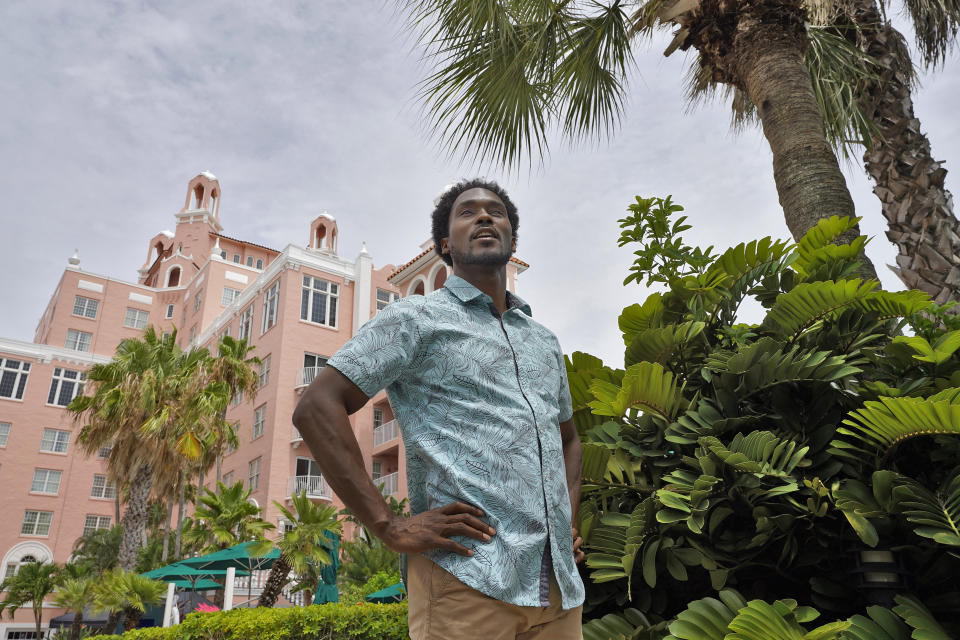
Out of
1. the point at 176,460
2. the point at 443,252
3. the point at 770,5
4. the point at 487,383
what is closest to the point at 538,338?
the point at 487,383

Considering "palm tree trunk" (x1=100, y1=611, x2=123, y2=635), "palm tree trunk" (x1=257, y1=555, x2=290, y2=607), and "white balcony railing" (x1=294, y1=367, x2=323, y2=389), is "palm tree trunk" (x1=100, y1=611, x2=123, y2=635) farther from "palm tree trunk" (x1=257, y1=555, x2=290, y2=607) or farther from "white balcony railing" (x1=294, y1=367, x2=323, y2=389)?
"white balcony railing" (x1=294, y1=367, x2=323, y2=389)

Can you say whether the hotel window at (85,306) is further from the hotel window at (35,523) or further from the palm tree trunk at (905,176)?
the palm tree trunk at (905,176)

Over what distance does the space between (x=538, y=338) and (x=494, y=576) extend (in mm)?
793

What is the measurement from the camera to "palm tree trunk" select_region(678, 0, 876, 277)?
4.48 metres

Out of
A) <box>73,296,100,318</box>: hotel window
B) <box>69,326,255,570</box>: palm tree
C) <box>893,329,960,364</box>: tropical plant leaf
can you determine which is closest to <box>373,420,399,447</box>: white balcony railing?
<box>69,326,255,570</box>: palm tree

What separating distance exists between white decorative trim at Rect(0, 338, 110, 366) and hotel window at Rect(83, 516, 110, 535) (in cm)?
880

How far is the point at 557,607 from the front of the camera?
1705 mm

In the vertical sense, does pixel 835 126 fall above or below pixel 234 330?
below

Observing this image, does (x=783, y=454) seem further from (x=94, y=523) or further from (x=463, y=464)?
(x=94, y=523)

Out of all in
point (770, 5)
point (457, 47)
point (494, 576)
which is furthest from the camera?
point (457, 47)

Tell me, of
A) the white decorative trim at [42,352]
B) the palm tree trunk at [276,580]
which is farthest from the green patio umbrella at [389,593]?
the white decorative trim at [42,352]

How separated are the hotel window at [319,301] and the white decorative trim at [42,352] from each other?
60.3 ft

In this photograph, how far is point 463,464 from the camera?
5.42 feet

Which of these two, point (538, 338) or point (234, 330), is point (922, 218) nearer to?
point (538, 338)
